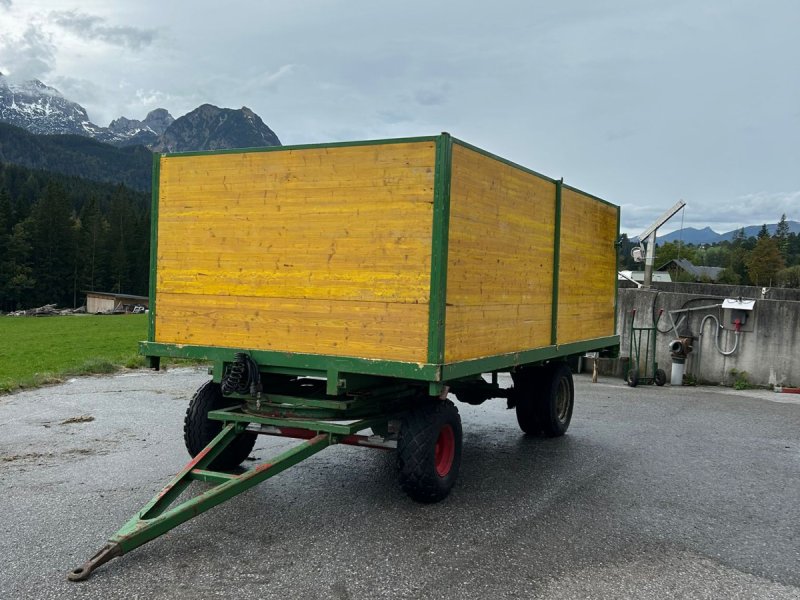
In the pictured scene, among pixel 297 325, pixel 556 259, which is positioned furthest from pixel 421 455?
pixel 556 259

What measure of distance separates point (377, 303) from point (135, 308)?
231 ft

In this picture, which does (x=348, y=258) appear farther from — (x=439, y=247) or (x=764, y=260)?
(x=764, y=260)

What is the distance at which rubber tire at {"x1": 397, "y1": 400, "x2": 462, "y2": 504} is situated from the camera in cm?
543

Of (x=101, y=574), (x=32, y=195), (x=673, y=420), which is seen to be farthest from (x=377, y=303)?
(x=32, y=195)

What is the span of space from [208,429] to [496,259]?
295 cm

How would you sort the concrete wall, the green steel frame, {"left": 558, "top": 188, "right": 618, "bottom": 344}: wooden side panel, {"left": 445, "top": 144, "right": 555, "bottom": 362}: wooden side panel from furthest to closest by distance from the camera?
the concrete wall, {"left": 558, "top": 188, "right": 618, "bottom": 344}: wooden side panel, {"left": 445, "top": 144, "right": 555, "bottom": 362}: wooden side panel, the green steel frame

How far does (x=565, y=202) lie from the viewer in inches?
290

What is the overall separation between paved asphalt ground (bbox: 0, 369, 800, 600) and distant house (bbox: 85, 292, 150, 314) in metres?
66.3

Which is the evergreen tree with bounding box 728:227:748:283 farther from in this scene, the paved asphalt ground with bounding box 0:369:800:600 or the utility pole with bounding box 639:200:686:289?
the paved asphalt ground with bounding box 0:369:800:600

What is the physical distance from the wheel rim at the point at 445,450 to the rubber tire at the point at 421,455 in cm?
17

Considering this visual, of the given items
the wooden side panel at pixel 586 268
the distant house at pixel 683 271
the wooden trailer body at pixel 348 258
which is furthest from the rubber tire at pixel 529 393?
the distant house at pixel 683 271

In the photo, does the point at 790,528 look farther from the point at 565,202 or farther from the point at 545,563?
the point at 565,202

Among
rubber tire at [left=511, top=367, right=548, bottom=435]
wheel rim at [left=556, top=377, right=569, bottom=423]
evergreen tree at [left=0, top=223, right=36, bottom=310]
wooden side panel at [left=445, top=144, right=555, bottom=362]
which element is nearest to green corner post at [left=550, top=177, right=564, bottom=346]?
wooden side panel at [left=445, top=144, right=555, bottom=362]

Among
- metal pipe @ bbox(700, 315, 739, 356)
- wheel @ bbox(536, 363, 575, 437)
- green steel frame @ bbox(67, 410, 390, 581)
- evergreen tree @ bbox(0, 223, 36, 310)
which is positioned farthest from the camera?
evergreen tree @ bbox(0, 223, 36, 310)
